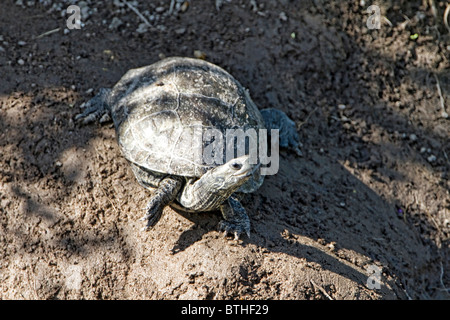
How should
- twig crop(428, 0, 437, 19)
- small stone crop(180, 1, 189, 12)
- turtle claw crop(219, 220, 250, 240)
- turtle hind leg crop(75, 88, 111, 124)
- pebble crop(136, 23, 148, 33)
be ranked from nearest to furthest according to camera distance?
turtle claw crop(219, 220, 250, 240) → turtle hind leg crop(75, 88, 111, 124) → pebble crop(136, 23, 148, 33) → small stone crop(180, 1, 189, 12) → twig crop(428, 0, 437, 19)

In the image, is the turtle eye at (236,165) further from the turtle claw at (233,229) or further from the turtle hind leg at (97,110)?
the turtle hind leg at (97,110)

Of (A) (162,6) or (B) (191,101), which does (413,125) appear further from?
(A) (162,6)

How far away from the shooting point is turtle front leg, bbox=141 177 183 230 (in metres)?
4.12

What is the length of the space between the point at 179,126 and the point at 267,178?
1209 mm

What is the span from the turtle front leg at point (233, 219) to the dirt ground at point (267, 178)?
0.43ft

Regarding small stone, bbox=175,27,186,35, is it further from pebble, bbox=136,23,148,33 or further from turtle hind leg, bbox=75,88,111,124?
turtle hind leg, bbox=75,88,111,124

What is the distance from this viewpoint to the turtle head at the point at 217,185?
3.61 meters

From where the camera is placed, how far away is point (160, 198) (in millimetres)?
4133

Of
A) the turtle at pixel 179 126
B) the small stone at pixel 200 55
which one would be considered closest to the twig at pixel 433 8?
the small stone at pixel 200 55

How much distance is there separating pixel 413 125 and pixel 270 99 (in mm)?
1990

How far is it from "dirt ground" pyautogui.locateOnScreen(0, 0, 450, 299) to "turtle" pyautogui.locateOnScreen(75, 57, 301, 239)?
0.68 ft

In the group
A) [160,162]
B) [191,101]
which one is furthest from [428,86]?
[160,162]

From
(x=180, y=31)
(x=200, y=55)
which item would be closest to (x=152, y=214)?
(x=200, y=55)

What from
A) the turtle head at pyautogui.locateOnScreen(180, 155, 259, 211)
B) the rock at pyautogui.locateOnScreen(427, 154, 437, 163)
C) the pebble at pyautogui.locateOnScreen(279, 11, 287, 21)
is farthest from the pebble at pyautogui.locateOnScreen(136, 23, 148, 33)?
the rock at pyautogui.locateOnScreen(427, 154, 437, 163)
